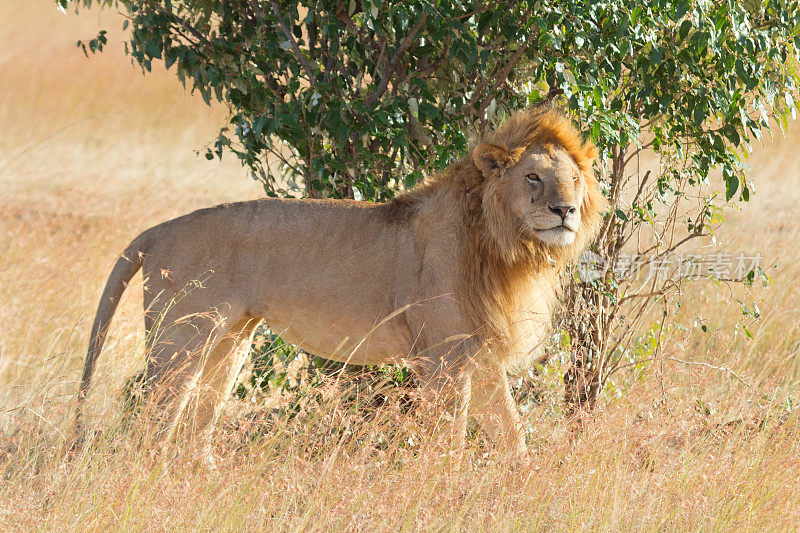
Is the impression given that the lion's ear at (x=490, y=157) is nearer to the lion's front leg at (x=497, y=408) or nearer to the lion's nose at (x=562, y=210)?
the lion's nose at (x=562, y=210)

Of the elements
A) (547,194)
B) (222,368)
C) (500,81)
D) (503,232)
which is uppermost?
(500,81)

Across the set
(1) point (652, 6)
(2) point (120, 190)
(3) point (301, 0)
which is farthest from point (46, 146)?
(1) point (652, 6)

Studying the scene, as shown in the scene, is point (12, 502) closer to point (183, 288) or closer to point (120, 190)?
point (183, 288)

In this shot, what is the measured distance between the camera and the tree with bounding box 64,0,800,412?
379 centimetres

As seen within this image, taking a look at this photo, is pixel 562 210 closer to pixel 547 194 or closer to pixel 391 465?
pixel 547 194

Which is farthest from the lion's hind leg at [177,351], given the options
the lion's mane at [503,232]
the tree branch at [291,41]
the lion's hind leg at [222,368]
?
the tree branch at [291,41]

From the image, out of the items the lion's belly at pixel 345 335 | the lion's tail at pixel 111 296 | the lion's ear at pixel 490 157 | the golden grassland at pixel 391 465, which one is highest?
the lion's ear at pixel 490 157

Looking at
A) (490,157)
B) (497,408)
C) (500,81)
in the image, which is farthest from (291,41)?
(497,408)

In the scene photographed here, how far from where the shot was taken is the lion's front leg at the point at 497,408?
143 inches

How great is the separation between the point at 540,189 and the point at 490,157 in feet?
0.86

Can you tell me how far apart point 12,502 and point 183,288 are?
125 cm

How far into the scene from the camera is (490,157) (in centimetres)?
354

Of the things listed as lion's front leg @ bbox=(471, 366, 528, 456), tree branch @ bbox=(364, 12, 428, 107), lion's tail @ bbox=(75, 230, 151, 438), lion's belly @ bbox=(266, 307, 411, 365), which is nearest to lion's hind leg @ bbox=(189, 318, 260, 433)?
lion's belly @ bbox=(266, 307, 411, 365)

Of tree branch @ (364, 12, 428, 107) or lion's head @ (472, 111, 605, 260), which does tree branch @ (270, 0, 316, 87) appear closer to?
tree branch @ (364, 12, 428, 107)
